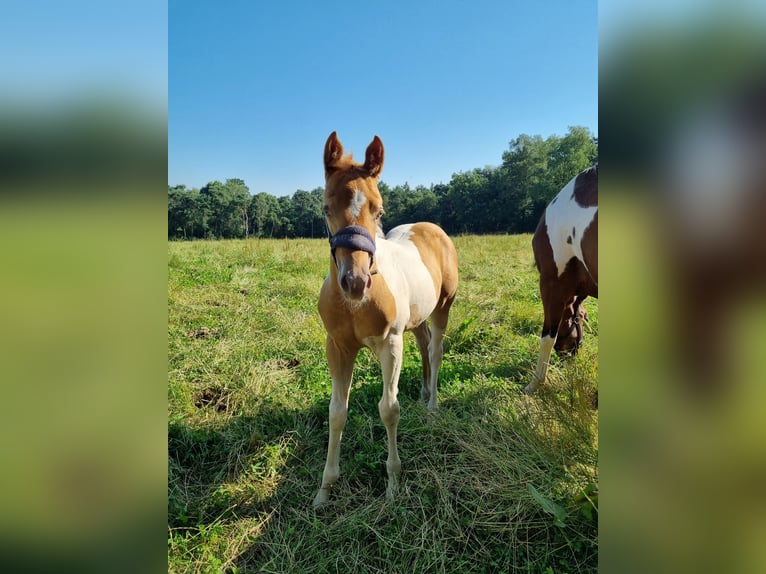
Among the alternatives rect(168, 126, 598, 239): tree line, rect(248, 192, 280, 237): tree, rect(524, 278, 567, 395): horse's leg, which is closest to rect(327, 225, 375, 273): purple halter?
rect(524, 278, 567, 395): horse's leg

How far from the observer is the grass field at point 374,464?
1.86 meters

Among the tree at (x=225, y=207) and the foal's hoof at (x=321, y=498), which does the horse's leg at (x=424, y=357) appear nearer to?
the foal's hoof at (x=321, y=498)

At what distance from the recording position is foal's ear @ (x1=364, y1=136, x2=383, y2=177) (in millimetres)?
2128

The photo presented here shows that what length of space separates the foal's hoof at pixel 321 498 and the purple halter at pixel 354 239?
4.81 ft

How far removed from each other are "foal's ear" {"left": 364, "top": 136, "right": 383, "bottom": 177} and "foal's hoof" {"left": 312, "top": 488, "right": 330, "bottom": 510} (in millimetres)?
1887

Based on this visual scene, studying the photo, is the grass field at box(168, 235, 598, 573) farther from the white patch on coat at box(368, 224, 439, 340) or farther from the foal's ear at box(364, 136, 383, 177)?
the foal's ear at box(364, 136, 383, 177)

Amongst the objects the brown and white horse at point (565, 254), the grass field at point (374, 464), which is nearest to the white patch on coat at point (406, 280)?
the grass field at point (374, 464)

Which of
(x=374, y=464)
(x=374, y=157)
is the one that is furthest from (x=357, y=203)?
(x=374, y=464)

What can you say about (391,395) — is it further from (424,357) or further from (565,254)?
(565,254)
